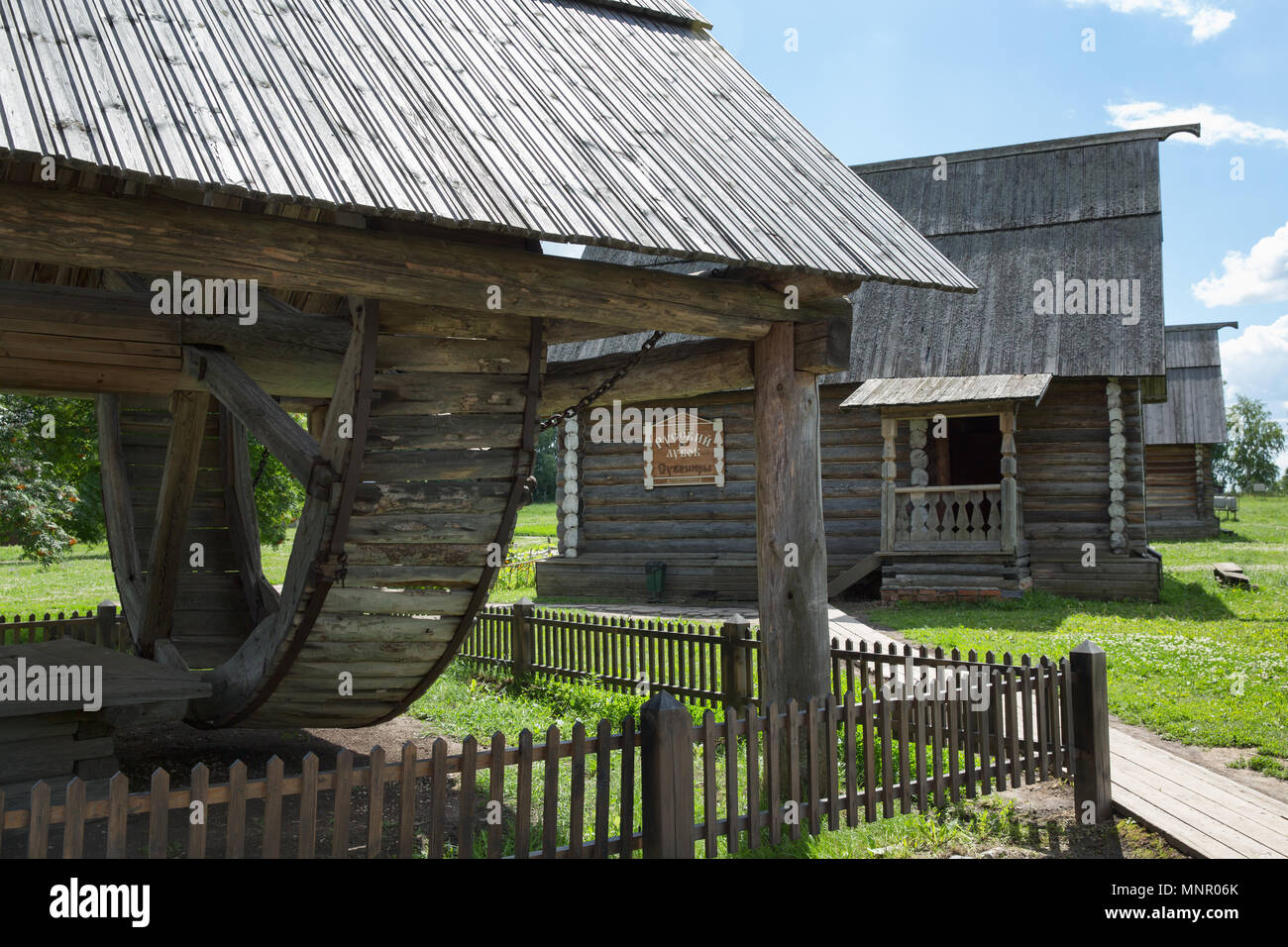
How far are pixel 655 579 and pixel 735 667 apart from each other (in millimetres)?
8820

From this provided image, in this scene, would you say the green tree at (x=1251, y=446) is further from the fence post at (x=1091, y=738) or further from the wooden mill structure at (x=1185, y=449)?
the fence post at (x=1091, y=738)

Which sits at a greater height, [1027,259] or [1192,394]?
[1027,259]

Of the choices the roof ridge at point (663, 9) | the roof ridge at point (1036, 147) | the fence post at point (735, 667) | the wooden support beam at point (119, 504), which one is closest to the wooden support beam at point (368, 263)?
the fence post at point (735, 667)

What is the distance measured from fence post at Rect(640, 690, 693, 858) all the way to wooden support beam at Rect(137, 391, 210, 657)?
4723 millimetres

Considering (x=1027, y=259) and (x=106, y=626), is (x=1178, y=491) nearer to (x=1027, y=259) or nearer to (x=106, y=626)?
(x=1027, y=259)

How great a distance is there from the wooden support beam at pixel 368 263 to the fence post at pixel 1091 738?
112 inches

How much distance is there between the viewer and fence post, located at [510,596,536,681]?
1125 centimetres

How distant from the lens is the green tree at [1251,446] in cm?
6025

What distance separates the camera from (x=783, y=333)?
21.5ft

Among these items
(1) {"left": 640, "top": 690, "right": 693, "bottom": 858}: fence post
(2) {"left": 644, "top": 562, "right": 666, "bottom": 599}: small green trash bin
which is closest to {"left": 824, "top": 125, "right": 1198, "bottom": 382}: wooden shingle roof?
(2) {"left": 644, "top": 562, "right": 666, "bottom": 599}: small green trash bin

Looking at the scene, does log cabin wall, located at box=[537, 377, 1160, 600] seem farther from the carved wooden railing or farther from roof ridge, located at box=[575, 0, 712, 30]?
roof ridge, located at box=[575, 0, 712, 30]

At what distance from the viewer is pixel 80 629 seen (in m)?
11.0

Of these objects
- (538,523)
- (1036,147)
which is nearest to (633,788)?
(1036,147)
